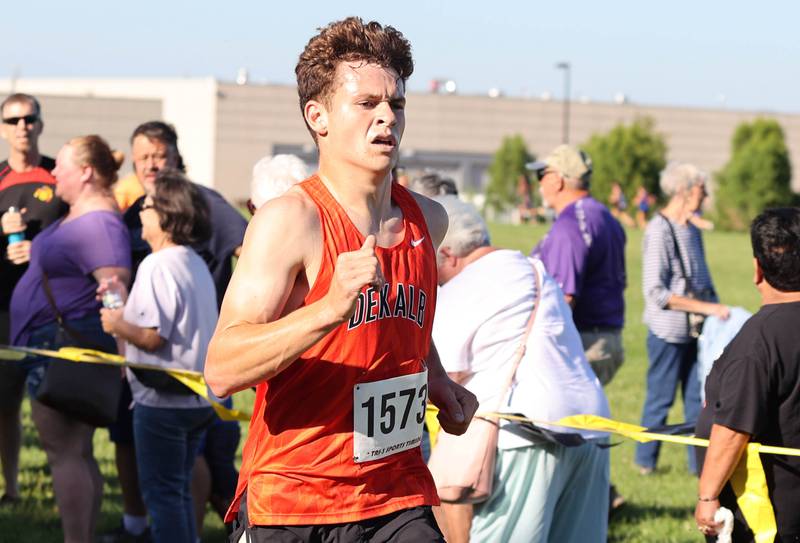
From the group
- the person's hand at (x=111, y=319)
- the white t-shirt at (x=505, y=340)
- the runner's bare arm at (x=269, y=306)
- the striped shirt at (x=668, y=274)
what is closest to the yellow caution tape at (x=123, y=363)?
the person's hand at (x=111, y=319)

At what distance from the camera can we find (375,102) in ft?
11.0

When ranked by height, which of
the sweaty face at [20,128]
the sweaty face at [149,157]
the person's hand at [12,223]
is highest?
the sweaty face at [20,128]

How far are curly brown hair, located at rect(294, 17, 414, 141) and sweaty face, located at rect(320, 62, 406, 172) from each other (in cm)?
3

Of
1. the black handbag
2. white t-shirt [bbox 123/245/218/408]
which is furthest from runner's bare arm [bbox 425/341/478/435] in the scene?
the black handbag

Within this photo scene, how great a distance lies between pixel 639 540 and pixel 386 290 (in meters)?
4.27

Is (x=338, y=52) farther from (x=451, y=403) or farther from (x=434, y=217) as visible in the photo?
(x=451, y=403)

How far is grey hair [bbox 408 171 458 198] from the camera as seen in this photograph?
6754 mm

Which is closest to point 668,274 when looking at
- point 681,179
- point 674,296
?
point 674,296

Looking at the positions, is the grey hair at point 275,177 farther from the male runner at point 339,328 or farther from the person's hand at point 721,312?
the person's hand at point 721,312

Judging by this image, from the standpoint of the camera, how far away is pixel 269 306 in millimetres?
3189

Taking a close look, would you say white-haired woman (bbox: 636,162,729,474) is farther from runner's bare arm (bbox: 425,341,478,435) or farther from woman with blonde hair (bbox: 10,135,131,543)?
runner's bare arm (bbox: 425,341,478,435)

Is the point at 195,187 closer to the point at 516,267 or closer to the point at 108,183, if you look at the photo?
the point at 108,183

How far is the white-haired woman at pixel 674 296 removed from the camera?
28.6 feet

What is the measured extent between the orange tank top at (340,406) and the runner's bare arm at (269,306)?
66mm
